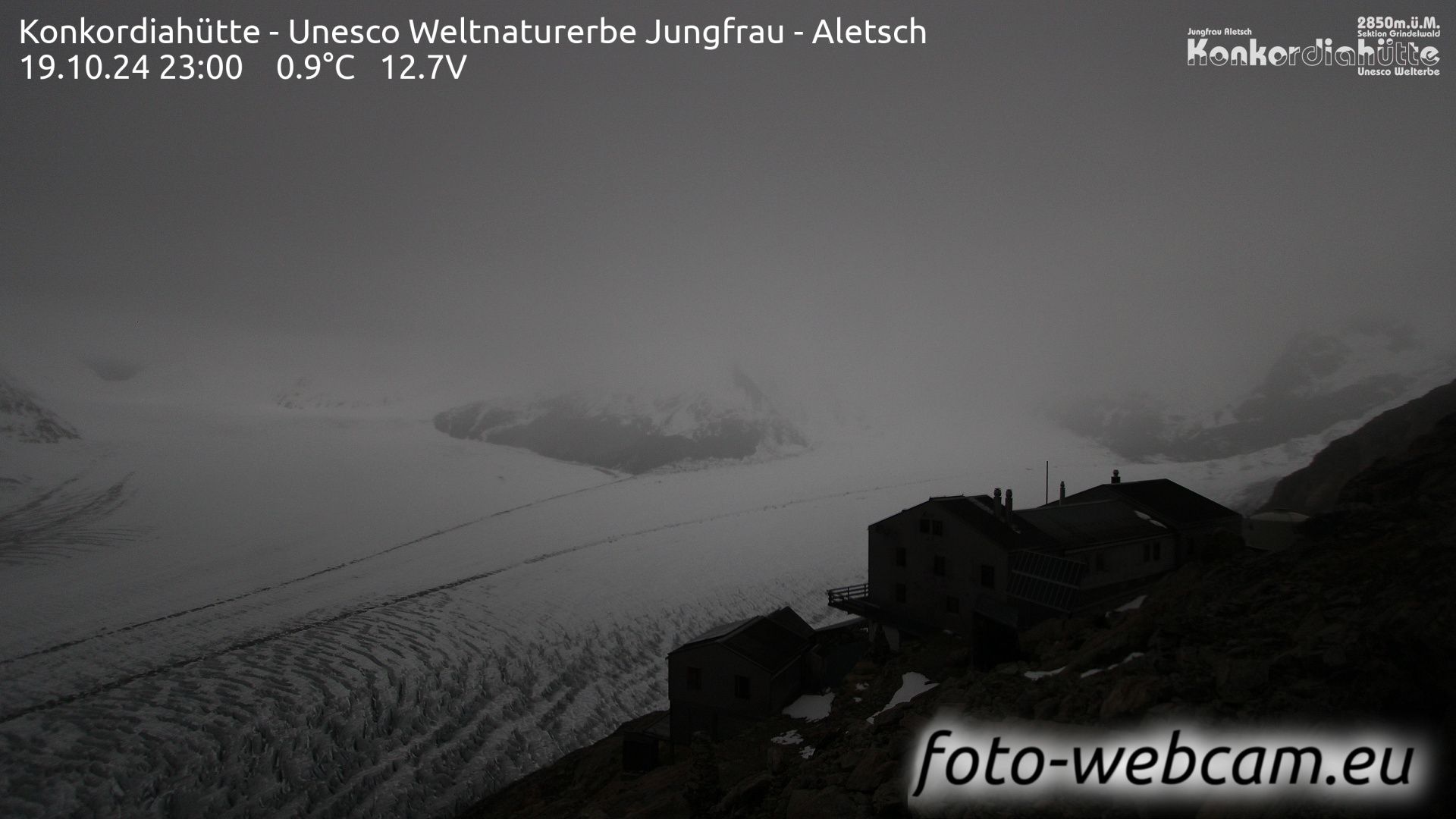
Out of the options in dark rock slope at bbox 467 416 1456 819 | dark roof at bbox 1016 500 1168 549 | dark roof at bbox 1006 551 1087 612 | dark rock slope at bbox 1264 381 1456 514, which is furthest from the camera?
dark rock slope at bbox 1264 381 1456 514

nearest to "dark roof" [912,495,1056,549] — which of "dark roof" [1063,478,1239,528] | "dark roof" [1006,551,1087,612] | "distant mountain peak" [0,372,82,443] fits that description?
"dark roof" [1006,551,1087,612]

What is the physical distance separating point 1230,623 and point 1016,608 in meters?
12.6

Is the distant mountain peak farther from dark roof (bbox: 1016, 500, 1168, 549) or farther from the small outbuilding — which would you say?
dark roof (bbox: 1016, 500, 1168, 549)

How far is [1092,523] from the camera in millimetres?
25078

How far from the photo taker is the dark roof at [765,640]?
22781mm

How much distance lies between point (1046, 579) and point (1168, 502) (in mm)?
11108

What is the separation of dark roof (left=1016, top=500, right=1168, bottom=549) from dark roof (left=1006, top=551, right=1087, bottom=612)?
5.06 feet

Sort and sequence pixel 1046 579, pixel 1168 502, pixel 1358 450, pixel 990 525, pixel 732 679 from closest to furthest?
pixel 1046 579
pixel 732 679
pixel 990 525
pixel 1168 502
pixel 1358 450

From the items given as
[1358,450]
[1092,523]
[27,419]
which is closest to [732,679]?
[1092,523]

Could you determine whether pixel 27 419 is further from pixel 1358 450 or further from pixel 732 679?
pixel 1358 450

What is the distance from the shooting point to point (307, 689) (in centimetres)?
2927

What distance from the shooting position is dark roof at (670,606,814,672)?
2278 centimetres

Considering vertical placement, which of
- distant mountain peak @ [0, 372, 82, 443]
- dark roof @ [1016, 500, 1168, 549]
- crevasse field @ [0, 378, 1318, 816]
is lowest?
crevasse field @ [0, 378, 1318, 816]

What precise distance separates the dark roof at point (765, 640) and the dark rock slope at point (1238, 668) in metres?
5.65
